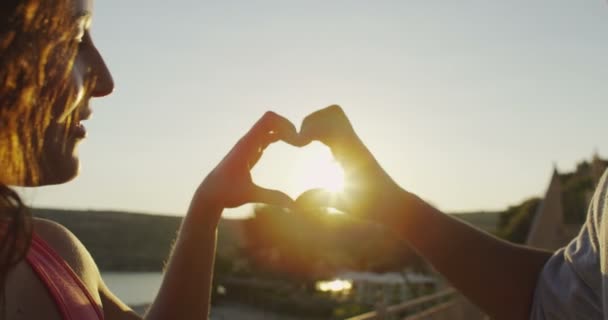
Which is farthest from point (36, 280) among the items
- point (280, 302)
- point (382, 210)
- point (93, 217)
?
point (280, 302)

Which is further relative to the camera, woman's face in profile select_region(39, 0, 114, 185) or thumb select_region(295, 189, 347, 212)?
thumb select_region(295, 189, 347, 212)

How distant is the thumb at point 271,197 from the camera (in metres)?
1.45

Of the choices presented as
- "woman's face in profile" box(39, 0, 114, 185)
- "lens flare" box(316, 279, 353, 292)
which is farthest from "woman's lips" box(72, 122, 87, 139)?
"lens flare" box(316, 279, 353, 292)

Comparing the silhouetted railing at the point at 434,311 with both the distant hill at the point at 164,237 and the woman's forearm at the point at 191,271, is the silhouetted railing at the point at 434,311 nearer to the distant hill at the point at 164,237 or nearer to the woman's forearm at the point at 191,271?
the woman's forearm at the point at 191,271

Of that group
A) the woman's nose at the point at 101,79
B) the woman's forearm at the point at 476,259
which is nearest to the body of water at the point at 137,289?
the woman's nose at the point at 101,79

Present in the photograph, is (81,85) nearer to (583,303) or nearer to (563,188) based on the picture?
(583,303)

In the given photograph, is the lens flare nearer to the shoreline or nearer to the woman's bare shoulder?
the shoreline

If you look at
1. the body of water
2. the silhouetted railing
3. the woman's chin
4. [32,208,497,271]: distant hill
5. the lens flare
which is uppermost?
the woman's chin

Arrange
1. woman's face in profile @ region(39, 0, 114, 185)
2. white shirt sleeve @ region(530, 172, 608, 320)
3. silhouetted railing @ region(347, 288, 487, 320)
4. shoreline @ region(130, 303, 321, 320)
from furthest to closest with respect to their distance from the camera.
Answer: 1. shoreline @ region(130, 303, 321, 320)
2. silhouetted railing @ region(347, 288, 487, 320)
3. white shirt sleeve @ region(530, 172, 608, 320)
4. woman's face in profile @ region(39, 0, 114, 185)

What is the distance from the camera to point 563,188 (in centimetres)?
3259

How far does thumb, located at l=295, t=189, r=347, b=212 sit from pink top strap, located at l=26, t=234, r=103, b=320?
527 mm

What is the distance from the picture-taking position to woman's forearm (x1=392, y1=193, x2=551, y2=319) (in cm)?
142

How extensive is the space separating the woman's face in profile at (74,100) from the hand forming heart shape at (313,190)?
1.26 feet

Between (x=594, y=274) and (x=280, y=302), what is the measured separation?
27.1m
